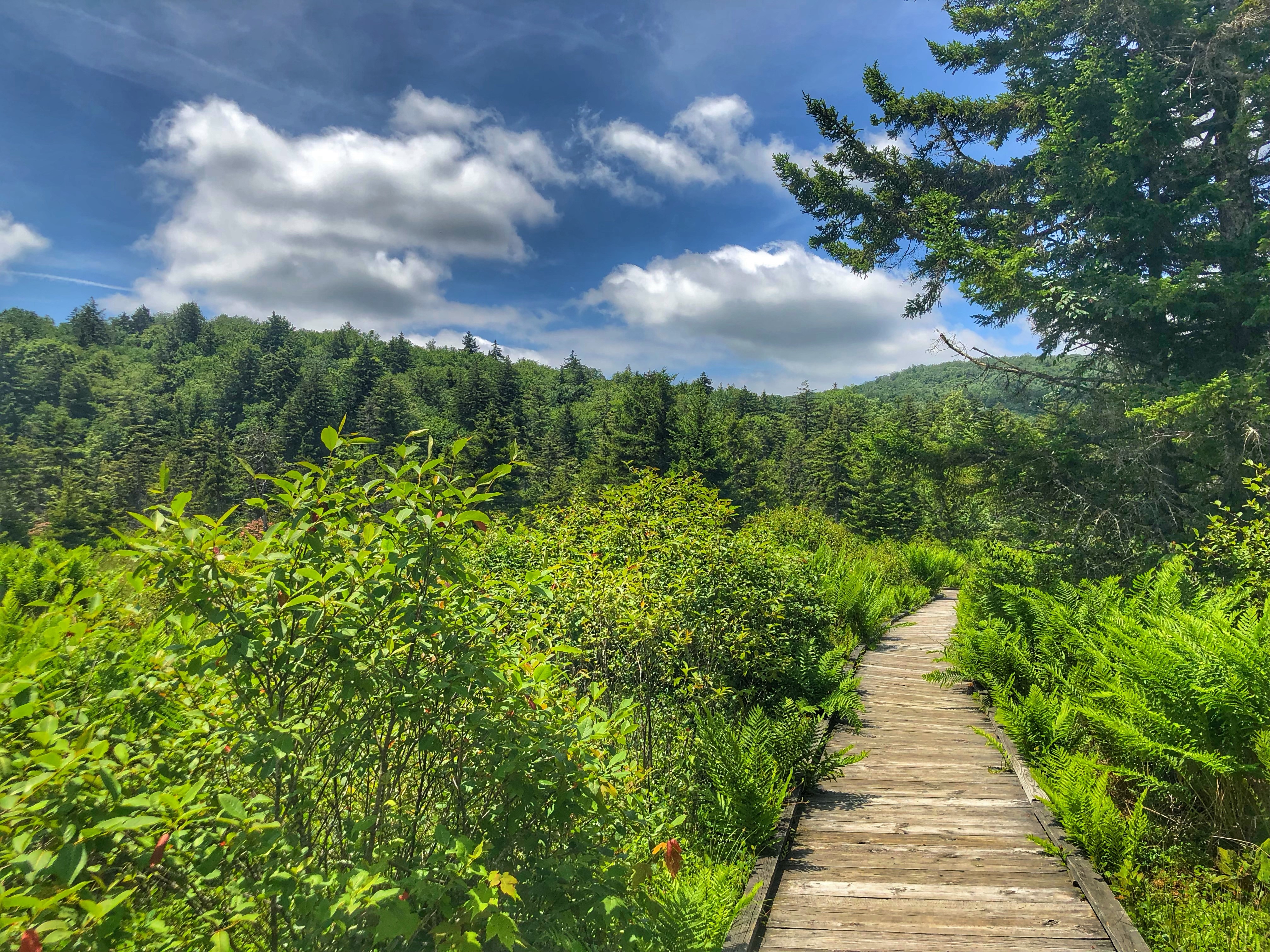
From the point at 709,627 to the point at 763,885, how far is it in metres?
2.18

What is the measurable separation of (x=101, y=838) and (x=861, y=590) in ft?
32.0

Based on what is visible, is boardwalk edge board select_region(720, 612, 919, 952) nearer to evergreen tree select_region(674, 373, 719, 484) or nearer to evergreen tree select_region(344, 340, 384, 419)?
evergreen tree select_region(674, 373, 719, 484)

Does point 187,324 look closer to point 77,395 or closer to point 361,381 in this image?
point 77,395

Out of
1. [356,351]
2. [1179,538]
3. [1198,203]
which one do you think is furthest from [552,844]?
[356,351]

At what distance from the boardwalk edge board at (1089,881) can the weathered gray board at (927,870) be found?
1 centimetres

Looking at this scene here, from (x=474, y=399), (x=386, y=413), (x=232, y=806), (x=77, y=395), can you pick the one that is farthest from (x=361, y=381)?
(x=232, y=806)

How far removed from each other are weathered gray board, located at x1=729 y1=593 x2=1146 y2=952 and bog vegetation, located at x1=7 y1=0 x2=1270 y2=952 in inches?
10.6

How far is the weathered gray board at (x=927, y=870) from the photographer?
3.04 meters

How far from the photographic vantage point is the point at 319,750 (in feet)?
6.15

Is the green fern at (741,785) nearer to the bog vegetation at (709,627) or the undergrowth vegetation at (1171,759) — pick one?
the bog vegetation at (709,627)

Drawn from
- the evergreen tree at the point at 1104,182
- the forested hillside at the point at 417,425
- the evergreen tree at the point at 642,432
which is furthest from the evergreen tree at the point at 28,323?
the evergreen tree at the point at 1104,182

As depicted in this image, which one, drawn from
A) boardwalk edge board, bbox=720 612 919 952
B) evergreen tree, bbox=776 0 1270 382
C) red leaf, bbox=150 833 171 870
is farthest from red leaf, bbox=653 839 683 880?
evergreen tree, bbox=776 0 1270 382

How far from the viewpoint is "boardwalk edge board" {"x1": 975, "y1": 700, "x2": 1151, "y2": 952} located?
2.92 metres

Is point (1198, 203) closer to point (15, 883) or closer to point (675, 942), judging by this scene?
point (675, 942)
